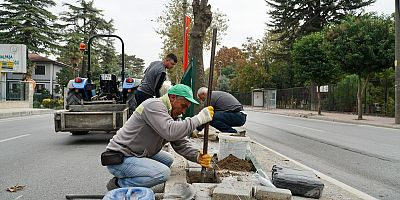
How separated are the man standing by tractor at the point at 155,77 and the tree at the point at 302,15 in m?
29.4

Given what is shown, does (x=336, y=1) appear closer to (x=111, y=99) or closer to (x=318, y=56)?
(x=318, y=56)

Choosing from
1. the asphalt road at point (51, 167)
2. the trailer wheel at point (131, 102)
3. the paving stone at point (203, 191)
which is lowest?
the asphalt road at point (51, 167)

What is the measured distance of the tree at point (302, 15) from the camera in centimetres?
3369

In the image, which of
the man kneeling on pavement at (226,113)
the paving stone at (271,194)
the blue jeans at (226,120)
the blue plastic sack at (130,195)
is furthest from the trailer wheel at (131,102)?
the blue plastic sack at (130,195)

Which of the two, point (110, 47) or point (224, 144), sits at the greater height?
point (110, 47)

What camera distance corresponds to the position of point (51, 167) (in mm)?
6168

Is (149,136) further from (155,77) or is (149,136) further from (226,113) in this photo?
(226,113)

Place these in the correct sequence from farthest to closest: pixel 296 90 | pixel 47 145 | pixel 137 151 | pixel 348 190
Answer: pixel 296 90, pixel 47 145, pixel 348 190, pixel 137 151

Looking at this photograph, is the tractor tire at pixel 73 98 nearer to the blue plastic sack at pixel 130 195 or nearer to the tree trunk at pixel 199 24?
the tree trunk at pixel 199 24

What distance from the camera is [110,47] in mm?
53188

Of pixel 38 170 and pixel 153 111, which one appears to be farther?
pixel 38 170

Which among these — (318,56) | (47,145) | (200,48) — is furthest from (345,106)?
(47,145)

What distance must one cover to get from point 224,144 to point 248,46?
48.2m

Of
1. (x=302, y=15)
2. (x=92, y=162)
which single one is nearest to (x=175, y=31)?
(x=302, y=15)
